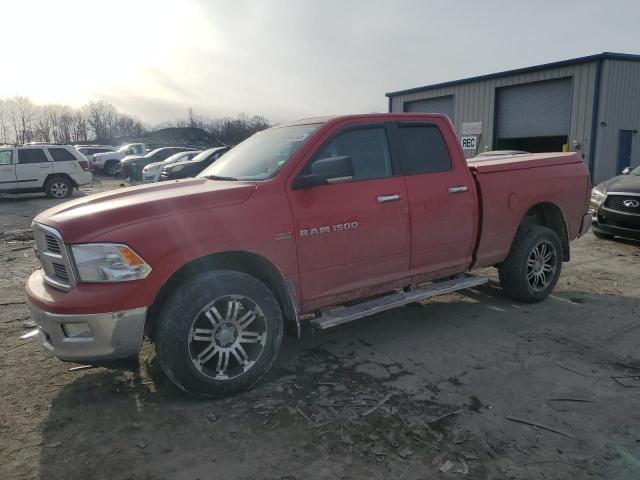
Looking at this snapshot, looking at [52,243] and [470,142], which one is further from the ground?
[470,142]

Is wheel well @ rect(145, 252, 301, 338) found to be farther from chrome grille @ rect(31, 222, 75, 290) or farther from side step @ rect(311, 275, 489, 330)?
chrome grille @ rect(31, 222, 75, 290)

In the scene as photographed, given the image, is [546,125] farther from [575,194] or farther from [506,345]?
[506,345]

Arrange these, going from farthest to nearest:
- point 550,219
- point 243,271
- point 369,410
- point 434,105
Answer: point 434,105 → point 550,219 → point 243,271 → point 369,410

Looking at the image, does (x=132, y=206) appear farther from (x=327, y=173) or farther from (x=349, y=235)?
(x=349, y=235)

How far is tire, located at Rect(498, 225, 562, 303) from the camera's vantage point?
5.16 meters

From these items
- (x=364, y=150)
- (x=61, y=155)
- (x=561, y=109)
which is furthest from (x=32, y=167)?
(x=561, y=109)

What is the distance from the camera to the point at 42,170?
16.7 metres

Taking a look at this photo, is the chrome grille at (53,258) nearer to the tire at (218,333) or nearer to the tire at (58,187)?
the tire at (218,333)

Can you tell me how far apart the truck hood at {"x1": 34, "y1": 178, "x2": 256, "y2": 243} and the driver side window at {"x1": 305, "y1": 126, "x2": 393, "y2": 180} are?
0.83 m

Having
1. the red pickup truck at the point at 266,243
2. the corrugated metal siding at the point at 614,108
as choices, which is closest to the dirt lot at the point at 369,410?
the red pickup truck at the point at 266,243

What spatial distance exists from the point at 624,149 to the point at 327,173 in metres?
18.5

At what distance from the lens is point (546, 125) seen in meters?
19.4

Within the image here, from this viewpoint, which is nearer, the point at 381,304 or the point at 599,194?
the point at 381,304

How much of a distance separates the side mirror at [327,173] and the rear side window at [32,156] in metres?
16.4
